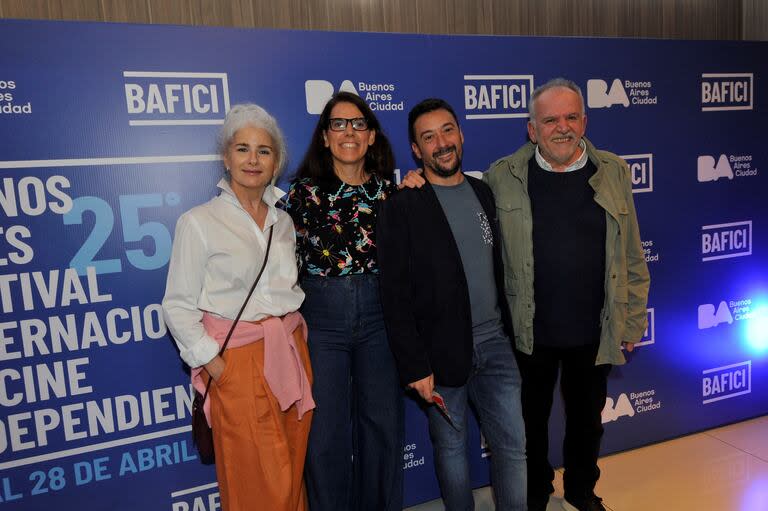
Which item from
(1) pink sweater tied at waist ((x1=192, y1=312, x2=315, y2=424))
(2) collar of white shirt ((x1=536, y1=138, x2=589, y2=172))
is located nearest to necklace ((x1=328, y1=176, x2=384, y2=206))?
(1) pink sweater tied at waist ((x1=192, y1=312, x2=315, y2=424))

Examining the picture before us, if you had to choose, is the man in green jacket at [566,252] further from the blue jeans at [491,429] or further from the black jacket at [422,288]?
the black jacket at [422,288]

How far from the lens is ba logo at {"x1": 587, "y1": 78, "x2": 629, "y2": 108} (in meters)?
2.84

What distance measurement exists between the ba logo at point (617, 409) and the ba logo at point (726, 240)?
34.8 inches

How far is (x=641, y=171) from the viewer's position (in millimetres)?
2945

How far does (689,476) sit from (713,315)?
2.96ft

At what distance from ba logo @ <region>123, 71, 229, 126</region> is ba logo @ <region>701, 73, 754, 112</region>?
2.48 meters

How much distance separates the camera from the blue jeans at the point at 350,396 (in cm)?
202

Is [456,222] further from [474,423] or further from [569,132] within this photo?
[474,423]

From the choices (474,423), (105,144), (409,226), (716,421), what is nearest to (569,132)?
(409,226)

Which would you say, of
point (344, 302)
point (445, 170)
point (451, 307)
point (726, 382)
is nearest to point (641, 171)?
point (726, 382)

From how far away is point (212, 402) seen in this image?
1911mm

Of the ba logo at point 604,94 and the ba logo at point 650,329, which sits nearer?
the ba logo at point 604,94

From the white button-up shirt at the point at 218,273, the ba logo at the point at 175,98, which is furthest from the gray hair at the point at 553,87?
the ba logo at the point at 175,98

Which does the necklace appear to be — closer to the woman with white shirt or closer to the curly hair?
the curly hair
